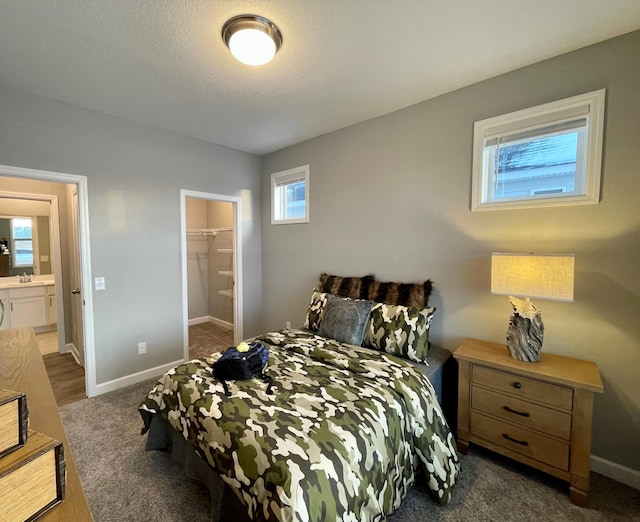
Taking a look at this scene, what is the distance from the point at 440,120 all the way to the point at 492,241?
1149 millimetres

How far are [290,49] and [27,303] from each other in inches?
215

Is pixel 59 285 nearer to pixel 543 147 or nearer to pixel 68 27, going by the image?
pixel 68 27

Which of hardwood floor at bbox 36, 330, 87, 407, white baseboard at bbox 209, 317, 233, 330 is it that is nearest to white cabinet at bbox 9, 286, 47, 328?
hardwood floor at bbox 36, 330, 87, 407

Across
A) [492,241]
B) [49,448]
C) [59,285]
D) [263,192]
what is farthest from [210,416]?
[59,285]

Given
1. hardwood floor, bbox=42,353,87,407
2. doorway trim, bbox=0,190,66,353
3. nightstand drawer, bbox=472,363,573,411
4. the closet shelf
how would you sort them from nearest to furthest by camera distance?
1. nightstand drawer, bbox=472,363,573,411
2. hardwood floor, bbox=42,353,87,407
3. doorway trim, bbox=0,190,66,353
4. the closet shelf

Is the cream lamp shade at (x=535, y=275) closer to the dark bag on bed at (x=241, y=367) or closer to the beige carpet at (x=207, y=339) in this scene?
the dark bag on bed at (x=241, y=367)

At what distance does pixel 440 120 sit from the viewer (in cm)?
253

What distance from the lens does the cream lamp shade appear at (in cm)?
172

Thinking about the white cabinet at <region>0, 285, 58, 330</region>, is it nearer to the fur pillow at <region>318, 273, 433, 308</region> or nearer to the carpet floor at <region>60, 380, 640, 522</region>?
the carpet floor at <region>60, 380, 640, 522</region>

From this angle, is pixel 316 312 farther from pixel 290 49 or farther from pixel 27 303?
Result: pixel 27 303

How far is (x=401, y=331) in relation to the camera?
2.30 metres

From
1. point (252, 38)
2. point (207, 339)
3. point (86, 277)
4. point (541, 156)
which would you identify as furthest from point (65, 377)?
point (541, 156)

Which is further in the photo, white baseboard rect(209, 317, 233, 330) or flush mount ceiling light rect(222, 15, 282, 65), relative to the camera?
white baseboard rect(209, 317, 233, 330)

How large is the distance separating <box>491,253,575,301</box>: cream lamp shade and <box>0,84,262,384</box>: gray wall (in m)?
3.28
